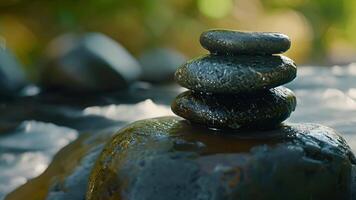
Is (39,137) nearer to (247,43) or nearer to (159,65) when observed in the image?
(247,43)

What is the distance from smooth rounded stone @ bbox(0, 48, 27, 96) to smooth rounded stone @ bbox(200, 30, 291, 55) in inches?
155

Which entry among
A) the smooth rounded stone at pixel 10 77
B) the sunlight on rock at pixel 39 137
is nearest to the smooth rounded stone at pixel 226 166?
the sunlight on rock at pixel 39 137

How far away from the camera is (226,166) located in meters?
2.63

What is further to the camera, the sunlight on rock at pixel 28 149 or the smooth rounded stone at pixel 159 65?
the smooth rounded stone at pixel 159 65

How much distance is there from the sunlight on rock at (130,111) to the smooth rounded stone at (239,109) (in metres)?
2.14

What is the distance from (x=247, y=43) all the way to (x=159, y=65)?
4.50 m

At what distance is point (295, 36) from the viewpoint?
10797 millimetres

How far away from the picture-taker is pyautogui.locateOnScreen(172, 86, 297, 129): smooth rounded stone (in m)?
2.82

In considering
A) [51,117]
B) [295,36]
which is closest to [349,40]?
[295,36]

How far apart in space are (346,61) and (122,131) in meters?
7.54

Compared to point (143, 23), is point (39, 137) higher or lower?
lower

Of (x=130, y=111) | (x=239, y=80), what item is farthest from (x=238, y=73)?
(x=130, y=111)

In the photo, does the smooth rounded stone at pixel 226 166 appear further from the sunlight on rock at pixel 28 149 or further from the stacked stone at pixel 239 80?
the sunlight on rock at pixel 28 149

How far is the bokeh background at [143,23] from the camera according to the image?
977cm
